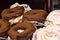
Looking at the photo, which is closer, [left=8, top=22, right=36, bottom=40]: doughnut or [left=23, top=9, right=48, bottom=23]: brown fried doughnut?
[left=8, top=22, right=36, bottom=40]: doughnut

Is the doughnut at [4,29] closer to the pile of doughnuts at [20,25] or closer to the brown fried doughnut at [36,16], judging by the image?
the pile of doughnuts at [20,25]

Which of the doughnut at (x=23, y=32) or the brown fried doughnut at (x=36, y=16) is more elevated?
the brown fried doughnut at (x=36, y=16)

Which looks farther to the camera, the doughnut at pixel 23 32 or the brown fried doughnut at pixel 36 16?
the brown fried doughnut at pixel 36 16

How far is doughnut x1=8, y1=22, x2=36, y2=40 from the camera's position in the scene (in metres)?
1.06

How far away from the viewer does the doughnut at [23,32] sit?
1.06 m

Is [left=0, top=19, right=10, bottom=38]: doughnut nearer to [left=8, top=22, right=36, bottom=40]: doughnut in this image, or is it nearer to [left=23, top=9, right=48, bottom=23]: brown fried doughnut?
[left=8, top=22, right=36, bottom=40]: doughnut

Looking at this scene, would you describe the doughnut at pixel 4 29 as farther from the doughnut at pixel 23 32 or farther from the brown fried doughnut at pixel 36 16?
the brown fried doughnut at pixel 36 16

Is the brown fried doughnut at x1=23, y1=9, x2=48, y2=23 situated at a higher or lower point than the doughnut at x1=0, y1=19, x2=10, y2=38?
higher

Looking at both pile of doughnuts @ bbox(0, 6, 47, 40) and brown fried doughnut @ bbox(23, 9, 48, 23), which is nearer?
pile of doughnuts @ bbox(0, 6, 47, 40)

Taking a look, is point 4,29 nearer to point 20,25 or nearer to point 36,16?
point 20,25

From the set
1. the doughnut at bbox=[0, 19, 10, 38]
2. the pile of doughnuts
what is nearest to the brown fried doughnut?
the pile of doughnuts

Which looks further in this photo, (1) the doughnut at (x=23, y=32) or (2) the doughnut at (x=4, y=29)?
(2) the doughnut at (x=4, y=29)

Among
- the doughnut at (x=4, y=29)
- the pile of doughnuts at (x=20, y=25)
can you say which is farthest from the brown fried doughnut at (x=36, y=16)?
the doughnut at (x=4, y=29)

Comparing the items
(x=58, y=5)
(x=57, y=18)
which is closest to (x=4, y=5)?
(x=58, y=5)
